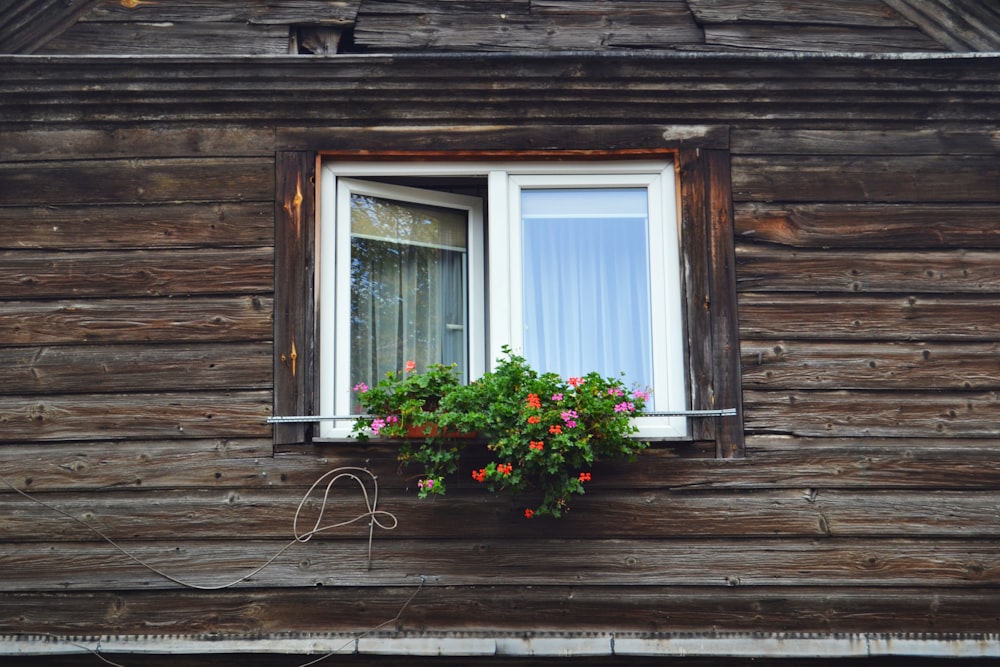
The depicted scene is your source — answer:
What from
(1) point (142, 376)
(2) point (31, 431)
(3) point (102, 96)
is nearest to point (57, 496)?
(2) point (31, 431)

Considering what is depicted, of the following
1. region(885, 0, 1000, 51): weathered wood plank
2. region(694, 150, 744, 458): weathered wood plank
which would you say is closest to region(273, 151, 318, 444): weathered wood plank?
region(694, 150, 744, 458): weathered wood plank

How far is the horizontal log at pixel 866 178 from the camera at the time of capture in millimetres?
4891

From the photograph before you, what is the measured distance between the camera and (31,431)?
4.65 metres

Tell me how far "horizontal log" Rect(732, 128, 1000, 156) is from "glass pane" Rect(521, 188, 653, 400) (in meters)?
0.57

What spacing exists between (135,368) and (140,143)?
1032 mm

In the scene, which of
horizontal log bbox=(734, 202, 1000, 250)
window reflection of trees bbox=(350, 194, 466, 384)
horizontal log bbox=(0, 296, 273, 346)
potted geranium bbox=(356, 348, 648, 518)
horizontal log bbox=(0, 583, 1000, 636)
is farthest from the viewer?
window reflection of trees bbox=(350, 194, 466, 384)

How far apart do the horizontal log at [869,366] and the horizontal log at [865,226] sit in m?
0.47

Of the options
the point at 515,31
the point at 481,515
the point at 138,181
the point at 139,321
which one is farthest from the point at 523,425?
the point at 138,181

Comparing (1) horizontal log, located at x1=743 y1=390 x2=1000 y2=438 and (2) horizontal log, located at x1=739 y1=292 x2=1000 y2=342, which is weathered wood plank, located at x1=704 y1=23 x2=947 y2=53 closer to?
(2) horizontal log, located at x1=739 y1=292 x2=1000 y2=342

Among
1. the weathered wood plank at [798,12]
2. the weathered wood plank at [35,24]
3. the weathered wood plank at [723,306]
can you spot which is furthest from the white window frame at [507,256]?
the weathered wood plank at [35,24]

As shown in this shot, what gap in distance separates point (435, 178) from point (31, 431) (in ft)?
6.87

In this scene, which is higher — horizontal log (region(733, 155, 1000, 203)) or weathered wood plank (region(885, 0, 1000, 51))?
weathered wood plank (region(885, 0, 1000, 51))

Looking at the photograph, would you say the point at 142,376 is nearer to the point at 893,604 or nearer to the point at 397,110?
the point at 397,110

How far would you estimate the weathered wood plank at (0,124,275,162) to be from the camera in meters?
4.88
